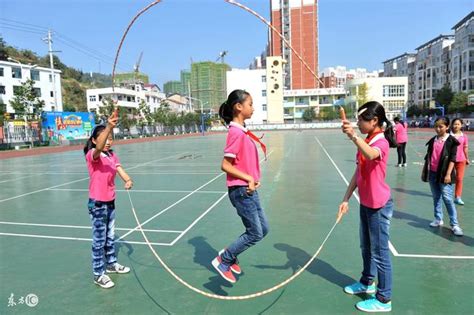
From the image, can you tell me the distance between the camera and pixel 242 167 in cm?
326

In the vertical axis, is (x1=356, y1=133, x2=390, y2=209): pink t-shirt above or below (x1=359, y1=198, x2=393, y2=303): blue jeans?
above

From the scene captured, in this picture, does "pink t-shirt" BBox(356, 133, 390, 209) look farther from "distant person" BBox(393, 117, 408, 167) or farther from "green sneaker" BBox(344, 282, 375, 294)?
"distant person" BBox(393, 117, 408, 167)

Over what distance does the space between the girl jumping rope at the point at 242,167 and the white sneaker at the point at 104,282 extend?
141 cm

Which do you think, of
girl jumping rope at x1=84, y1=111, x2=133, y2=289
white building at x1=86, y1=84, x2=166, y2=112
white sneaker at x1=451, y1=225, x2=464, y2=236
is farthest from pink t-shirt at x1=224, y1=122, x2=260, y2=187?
white building at x1=86, y1=84, x2=166, y2=112

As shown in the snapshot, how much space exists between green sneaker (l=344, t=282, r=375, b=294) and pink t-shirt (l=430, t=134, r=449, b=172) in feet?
9.15

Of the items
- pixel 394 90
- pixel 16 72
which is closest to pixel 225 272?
pixel 16 72

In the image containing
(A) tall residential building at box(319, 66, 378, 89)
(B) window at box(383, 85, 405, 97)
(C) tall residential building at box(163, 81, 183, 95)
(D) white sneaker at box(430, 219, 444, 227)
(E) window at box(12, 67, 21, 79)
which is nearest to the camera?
(D) white sneaker at box(430, 219, 444, 227)

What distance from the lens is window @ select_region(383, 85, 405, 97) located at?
296ft

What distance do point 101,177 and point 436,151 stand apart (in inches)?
190

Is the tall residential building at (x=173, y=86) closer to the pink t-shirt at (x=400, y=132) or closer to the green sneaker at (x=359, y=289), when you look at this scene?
the pink t-shirt at (x=400, y=132)

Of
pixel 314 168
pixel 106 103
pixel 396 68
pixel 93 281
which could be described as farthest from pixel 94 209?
pixel 396 68

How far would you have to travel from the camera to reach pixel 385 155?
308 cm

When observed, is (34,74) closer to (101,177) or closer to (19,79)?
(19,79)

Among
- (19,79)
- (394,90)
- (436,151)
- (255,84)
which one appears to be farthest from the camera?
(255,84)
